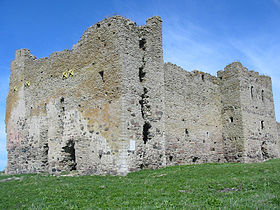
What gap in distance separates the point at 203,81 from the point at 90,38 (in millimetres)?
8540

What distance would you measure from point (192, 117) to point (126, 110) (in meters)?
6.62

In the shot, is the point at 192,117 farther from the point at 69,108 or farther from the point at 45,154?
the point at 45,154

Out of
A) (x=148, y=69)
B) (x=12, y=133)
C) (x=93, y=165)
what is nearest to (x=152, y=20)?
(x=148, y=69)

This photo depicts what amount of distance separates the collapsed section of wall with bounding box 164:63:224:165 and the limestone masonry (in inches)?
2.4

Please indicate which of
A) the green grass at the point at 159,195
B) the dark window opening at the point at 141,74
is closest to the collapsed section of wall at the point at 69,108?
the dark window opening at the point at 141,74

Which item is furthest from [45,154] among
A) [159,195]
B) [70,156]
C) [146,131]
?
[159,195]

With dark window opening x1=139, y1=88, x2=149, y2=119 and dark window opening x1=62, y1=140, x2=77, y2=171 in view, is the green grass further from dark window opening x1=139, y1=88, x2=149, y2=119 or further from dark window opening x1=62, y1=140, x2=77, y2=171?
dark window opening x1=62, y1=140, x2=77, y2=171

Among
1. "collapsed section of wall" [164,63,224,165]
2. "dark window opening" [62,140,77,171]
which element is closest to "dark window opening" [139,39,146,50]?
"collapsed section of wall" [164,63,224,165]

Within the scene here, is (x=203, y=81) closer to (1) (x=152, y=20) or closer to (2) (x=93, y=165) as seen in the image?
(1) (x=152, y=20)

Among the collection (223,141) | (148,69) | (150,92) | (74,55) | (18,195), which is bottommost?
(18,195)

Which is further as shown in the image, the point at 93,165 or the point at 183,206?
the point at 93,165

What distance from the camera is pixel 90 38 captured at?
1600cm

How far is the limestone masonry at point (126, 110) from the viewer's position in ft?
46.8

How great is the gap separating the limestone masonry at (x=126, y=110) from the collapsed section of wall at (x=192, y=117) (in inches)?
2.4
